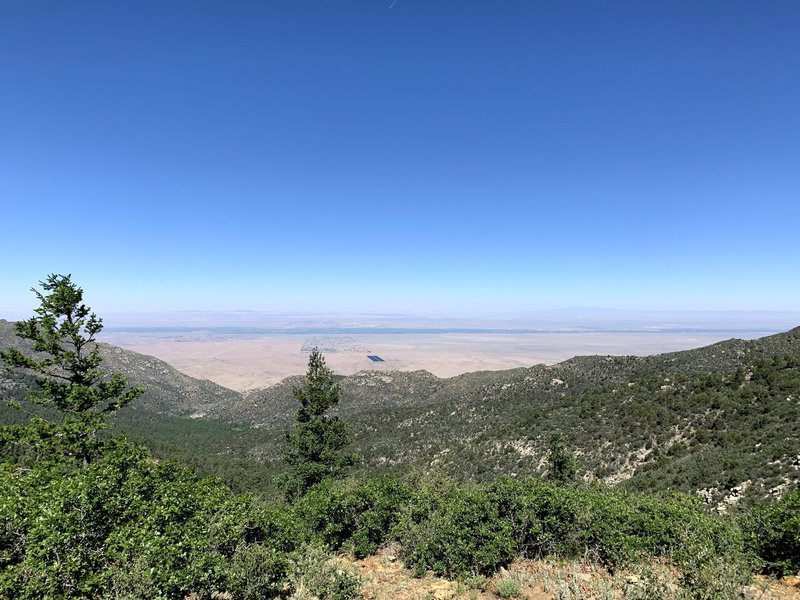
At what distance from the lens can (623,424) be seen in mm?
37031

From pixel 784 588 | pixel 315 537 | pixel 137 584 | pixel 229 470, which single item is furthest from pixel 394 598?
pixel 229 470

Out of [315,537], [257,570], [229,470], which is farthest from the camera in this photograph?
[229,470]

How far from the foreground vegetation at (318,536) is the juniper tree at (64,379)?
2.94ft

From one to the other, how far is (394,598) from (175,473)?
9.20 meters

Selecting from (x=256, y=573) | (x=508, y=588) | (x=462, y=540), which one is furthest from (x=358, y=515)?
(x=508, y=588)

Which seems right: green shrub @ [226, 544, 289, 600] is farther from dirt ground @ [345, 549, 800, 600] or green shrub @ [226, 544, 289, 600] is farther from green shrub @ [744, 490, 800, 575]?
green shrub @ [744, 490, 800, 575]

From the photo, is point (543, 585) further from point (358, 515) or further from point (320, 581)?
point (358, 515)

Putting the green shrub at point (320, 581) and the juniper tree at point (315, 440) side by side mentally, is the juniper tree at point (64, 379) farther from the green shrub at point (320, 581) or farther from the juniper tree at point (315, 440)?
the green shrub at point (320, 581)

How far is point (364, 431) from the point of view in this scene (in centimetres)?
6656

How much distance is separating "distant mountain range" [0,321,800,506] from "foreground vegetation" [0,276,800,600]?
14.4 meters

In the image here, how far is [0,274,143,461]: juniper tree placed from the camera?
16.5 metres

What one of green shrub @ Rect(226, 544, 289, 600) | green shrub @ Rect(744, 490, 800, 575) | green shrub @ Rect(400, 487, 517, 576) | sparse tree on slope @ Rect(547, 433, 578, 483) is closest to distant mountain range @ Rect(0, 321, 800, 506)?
sparse tree on slope @ Rect(547, 433, 578, 483)

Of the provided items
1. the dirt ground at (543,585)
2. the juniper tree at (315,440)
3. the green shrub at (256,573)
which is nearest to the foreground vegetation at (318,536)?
the green shrub at (256,573)

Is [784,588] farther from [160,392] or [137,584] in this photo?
[160,392]
